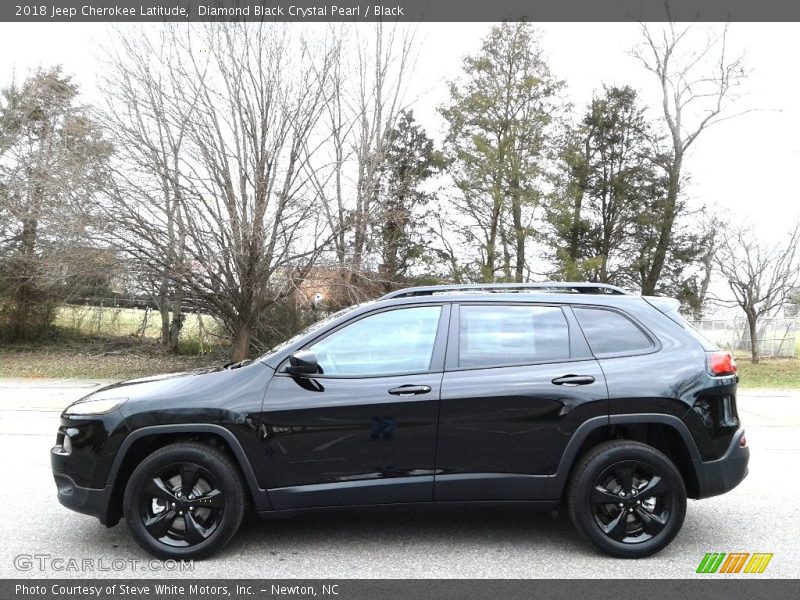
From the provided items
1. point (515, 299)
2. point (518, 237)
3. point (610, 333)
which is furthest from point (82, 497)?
point (518, 237)

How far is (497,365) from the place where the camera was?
167 inches

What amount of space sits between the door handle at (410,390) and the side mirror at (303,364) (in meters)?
0.51

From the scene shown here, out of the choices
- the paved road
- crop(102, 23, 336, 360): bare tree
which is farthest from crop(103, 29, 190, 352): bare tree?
the paved road

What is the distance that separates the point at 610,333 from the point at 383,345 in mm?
1534

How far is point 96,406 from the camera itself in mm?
4172

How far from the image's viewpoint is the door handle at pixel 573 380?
4137 mm

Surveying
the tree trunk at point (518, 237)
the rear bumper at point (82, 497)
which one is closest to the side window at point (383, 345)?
the rear bumper at point (82, 497)

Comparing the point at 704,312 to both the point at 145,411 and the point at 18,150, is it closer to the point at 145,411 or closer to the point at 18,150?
the point at 18,150

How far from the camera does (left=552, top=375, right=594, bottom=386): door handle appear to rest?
4.14 metres

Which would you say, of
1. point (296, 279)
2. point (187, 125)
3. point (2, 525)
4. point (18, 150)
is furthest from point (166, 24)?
point (2, 525)

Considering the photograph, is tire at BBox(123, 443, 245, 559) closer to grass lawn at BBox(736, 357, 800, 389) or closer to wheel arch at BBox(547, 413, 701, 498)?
wheel arch at BBox(547, 413, 701, 498)

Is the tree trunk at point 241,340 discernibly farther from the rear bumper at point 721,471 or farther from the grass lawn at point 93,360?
the rear bumper at point 721,471

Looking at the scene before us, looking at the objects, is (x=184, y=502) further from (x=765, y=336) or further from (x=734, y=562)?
(x=765, y=336)

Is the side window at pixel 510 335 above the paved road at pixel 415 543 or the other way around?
above
